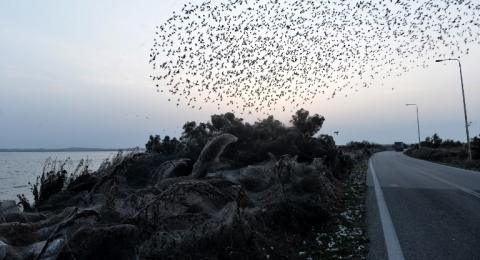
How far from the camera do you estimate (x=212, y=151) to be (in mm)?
10602

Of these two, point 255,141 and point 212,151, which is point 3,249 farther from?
point 255,141

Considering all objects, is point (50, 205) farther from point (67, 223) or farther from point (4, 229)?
point (67, 223)

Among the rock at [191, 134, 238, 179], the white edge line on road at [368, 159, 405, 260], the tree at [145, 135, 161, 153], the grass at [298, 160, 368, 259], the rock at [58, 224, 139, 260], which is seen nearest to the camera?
the rock at [58, 224, 139, 260]

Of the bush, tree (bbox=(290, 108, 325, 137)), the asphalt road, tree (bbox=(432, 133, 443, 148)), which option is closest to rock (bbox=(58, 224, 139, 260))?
the asphalt road

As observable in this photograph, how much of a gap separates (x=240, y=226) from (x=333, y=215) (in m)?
5.25

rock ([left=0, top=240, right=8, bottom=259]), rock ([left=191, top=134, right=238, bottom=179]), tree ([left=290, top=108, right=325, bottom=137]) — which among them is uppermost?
tree ([left=290, top=108, right=325, bottom=137])

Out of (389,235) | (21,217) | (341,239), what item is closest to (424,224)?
(389,235)

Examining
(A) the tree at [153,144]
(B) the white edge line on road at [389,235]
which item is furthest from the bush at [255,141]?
(B) the white edge line on road at [389,235]

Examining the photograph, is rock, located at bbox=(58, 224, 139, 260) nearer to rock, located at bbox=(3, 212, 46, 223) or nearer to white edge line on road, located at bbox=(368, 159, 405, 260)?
rock, located at bbox=(3, 212, 46, 223)

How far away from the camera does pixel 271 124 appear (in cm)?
2481

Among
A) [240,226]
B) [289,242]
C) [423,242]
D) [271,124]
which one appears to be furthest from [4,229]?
[271,124]

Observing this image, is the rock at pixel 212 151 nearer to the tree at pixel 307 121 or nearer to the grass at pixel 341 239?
the grass at pixel 341 239

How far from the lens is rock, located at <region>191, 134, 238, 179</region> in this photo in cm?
1045

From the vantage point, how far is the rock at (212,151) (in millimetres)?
10453
